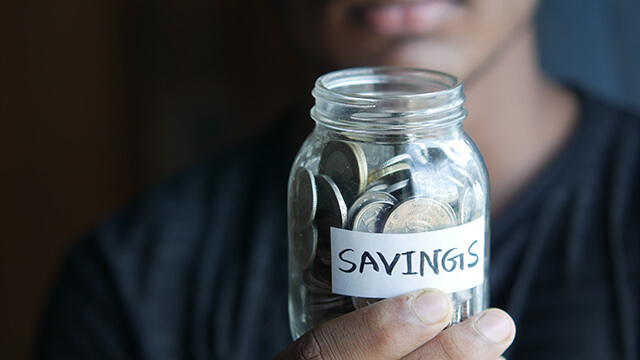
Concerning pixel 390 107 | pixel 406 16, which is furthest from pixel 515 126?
pixel 390 107

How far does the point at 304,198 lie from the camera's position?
59cm

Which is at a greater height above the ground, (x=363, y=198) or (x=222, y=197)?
(x=363, y=198)

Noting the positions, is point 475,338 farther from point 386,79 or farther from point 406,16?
point 406,16

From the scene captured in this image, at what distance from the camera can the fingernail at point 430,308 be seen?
1.75 feet

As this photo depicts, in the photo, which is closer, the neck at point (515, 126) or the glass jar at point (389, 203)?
the glass jar at point (389, 203)

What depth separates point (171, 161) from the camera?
8.29 ft

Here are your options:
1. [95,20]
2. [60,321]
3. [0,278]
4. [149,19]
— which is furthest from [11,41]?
[60,321]

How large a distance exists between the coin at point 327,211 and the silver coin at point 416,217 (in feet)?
0.14

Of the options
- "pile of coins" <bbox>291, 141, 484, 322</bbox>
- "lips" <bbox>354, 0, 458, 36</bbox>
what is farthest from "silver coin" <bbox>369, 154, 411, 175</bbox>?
"lips" <bbox>354, 0, 458, 36</bbox>

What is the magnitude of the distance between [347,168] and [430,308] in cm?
15

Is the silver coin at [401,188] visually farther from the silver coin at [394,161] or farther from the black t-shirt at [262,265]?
the black t-shirt at [262,265]

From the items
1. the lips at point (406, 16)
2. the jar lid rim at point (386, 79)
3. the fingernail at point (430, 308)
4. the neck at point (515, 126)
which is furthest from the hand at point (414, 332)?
the neck at point (515, 126)

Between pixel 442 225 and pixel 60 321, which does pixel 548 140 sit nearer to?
pixel 442 225

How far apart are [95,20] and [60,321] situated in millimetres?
1483
